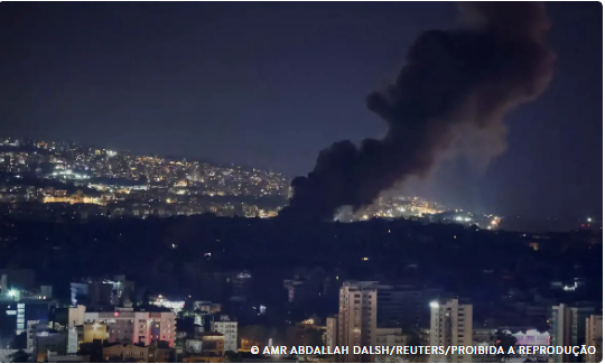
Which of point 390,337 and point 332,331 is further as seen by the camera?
point 332,331

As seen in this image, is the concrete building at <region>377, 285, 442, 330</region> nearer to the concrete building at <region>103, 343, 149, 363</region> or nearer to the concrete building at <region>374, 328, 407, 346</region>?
the concrete building at <region>374, 328, 407, 346</region>

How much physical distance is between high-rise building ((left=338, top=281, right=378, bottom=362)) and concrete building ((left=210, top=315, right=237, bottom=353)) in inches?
29.5

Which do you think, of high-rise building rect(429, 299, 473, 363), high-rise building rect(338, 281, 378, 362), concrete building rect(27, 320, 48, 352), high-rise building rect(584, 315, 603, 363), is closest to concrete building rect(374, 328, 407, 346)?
high-rise building rect(338, 281, 378, 362)

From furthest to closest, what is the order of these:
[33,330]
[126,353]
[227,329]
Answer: [227,329]
[33,330]
[126,353]

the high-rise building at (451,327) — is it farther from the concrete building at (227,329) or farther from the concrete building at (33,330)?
the concrete building at (33,330)

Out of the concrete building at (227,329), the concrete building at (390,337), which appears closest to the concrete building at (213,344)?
the concrete building at (227,329)

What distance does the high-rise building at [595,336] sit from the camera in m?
7.48

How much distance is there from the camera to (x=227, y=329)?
8.40 m

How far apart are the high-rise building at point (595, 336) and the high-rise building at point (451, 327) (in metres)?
0.77

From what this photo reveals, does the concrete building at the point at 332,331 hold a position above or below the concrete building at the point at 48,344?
above

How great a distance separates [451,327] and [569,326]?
88 centimetres

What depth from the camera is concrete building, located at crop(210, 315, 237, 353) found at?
805cm

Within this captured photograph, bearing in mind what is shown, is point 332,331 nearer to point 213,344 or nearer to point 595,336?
point 213,344

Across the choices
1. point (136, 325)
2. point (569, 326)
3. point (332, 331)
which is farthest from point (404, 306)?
point (136, 325)
